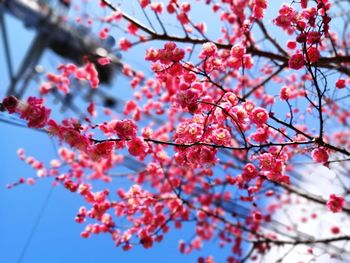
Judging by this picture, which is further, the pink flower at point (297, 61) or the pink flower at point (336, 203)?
the pink flower at point (336, 203)

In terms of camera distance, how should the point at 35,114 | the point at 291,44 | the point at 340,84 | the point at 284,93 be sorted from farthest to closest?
the point at 291,44
the point at 340,84
the point at 284,93
the point at 35,114

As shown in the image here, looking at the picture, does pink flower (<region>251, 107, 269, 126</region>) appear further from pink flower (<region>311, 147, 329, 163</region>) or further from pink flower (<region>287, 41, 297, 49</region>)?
pink flower (<region>287, 41, 297, 49</region>)

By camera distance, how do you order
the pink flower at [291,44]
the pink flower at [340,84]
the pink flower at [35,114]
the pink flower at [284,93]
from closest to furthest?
the pink flower at [35,114]
the pink flower at [284,93]
the pink flower at [340,84]
the pink flower at [291,44]

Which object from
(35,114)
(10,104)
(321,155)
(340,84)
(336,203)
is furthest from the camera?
(340,84)

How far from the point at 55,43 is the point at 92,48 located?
94 cm

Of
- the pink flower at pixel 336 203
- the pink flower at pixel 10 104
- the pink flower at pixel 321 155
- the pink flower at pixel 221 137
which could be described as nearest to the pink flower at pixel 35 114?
the pink flower at pixel 10 104

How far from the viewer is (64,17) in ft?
24.9

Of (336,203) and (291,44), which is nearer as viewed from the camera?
(336,203)

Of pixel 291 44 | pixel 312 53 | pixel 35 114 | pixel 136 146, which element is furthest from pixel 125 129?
pixel 291 44

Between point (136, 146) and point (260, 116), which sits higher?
point (260, 116)

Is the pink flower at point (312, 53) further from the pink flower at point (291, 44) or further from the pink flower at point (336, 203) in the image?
the pink flower at point (336, 203)

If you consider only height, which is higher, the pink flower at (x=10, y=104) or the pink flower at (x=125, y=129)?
the pink flower at (x=125, y=129)

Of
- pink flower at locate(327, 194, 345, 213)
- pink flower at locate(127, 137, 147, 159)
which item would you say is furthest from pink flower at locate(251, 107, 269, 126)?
pink flower at locate(327, 194, 345, 213)

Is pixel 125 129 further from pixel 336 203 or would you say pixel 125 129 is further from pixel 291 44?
pixel 336 203
